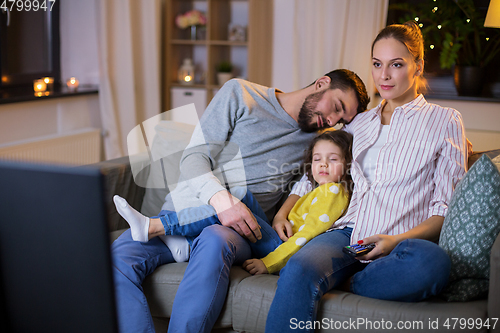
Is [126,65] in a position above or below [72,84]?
above

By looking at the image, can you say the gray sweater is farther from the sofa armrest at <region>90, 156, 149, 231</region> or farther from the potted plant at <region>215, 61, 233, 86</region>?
the potted plant at <region>215, 61, 233, 86</region>

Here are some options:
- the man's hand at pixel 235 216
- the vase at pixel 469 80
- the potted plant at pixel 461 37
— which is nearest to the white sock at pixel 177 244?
the man's hand at pixel 235 216

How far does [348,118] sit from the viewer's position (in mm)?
1591

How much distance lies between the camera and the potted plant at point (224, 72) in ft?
11.8

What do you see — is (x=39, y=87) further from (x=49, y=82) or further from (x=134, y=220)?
(x=134, y=220)

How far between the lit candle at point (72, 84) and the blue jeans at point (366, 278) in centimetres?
243

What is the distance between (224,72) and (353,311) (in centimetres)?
282

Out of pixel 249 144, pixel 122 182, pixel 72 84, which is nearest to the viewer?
pixel 249 144

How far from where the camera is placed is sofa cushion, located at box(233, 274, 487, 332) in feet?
3.51

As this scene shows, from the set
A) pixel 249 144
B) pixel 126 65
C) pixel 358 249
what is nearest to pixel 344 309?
pixel 358 249

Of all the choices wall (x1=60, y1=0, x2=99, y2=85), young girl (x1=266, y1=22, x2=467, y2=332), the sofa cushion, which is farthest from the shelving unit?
the sofa cushion

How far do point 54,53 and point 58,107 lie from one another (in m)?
0.54

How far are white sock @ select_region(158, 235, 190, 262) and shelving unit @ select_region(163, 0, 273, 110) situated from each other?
2307 millimetres

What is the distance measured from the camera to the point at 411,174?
4.39ft
